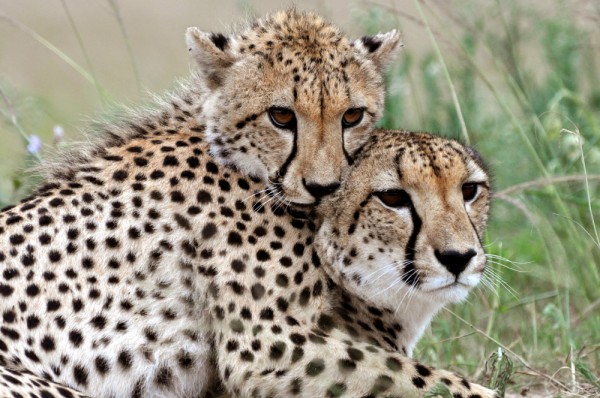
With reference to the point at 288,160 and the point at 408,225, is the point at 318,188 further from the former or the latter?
the point at 408,225

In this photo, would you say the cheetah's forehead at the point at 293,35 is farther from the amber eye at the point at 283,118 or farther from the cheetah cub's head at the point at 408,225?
the cheetah cub's head at the point at 408,225

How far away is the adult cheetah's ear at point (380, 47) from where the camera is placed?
4207mm

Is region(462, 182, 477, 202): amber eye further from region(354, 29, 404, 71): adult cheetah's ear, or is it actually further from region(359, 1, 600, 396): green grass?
region(354, 29, 404, 71): adult cheetah's ear

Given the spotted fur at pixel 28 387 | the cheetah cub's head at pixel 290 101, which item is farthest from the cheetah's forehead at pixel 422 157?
the spotted fur at pixel 28 387

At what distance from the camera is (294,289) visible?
12.1 feet

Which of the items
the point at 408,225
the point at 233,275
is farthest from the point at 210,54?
the point at 408,225

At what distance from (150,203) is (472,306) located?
177 cm

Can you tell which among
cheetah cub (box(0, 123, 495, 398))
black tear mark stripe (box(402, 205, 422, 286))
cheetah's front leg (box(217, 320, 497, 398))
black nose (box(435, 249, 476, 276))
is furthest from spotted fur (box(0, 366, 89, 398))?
black nose (box(435, 249, 476, 276))

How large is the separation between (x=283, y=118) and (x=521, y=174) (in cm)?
250

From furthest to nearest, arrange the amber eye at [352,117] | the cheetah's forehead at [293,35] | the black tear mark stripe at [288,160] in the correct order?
1. the cheetah's forehead at [293,35]
2. the amber eye at [352,117]
3. the black tear mark stripe at [288,160]

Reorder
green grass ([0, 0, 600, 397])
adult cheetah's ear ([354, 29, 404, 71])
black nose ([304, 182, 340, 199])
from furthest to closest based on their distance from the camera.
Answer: green grass ([0, 0, 600, 397]) → adult cheetah's ear ([354, 29, 404, 71]) → black nose ([304, 182, 340, 199])

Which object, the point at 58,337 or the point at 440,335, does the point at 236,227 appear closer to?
the point at 58,337

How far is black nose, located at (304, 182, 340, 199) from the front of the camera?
3.66 metres

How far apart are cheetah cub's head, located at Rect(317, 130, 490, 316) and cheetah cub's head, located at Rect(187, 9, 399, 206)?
108 millimetres
